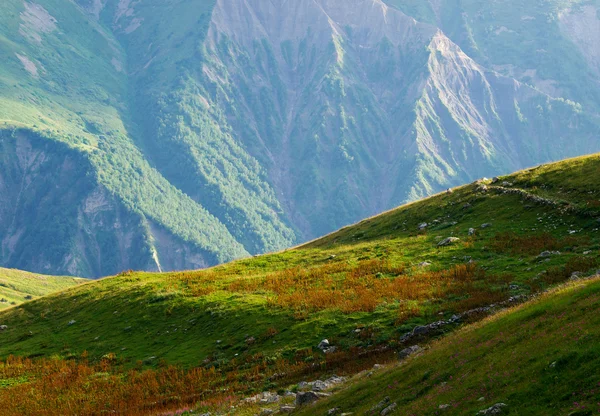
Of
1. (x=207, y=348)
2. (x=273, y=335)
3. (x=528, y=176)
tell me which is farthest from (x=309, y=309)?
(x=528, y=176)

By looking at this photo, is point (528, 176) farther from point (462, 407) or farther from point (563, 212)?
point (462, 407)

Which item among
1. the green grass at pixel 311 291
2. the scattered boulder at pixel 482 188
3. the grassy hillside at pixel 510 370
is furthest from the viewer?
the scattered boulder at pixel 482 188

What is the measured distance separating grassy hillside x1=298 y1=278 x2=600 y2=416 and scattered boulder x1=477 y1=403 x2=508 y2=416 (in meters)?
0.16

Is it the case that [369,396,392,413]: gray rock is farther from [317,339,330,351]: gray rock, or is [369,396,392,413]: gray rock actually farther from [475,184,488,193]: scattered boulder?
[475,184,488,193]: scattered boulder

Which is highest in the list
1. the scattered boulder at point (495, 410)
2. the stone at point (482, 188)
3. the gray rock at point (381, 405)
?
the stone at point (482, 188)

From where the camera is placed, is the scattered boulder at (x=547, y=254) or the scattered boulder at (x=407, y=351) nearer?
the scattered boulder at (x=407, y=351)

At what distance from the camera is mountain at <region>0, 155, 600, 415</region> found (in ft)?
82.9

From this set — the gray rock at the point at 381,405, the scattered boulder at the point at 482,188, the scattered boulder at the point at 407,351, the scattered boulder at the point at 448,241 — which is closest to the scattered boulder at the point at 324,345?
the scattered boulder at the point at 407,351

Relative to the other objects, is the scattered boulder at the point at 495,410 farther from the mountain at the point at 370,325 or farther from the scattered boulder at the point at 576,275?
the scattered boulder at the point at 576,275

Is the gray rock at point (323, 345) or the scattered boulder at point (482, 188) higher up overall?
the scattered boulder at point (482, 188)

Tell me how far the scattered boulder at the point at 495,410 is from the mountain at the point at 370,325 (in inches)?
13.3

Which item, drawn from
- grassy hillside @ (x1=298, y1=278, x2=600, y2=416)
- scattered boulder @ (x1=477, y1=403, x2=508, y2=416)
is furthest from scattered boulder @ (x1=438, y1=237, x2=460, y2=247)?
scattered boulder @ (x1=477, y1=403, x2=508, y2=416)

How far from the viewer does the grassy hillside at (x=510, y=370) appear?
20.5 meters

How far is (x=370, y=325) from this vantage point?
41000 mm
